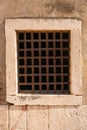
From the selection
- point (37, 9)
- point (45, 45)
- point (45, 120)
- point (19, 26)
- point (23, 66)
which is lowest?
point (45, 120)

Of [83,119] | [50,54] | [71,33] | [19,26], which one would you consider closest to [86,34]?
[71,33]

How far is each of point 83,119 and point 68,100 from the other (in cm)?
39

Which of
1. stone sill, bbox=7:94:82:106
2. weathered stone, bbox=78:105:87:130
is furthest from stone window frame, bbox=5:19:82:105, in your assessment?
weathered stone, bbox=78:105:87:130

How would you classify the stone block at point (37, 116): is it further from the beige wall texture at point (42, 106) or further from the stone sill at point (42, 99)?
the stone sill at point (42, 99)

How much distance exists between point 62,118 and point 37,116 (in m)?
0.38

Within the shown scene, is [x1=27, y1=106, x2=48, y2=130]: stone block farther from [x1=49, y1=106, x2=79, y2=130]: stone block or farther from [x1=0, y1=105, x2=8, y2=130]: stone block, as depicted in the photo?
[x1=0, y1=105, x2=8, y2=130]: stone block

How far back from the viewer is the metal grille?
400 cm

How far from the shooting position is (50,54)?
4.04 metres

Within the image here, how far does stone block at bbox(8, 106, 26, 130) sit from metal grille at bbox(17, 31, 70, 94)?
0.29 m

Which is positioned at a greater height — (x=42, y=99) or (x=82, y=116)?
(x=42, y=99)

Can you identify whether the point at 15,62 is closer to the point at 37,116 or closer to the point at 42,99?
the point at 42,99

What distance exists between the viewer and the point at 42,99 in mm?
3947

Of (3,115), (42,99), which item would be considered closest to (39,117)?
(42,99)

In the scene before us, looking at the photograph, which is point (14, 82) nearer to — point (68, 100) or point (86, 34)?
point (68, 100)
